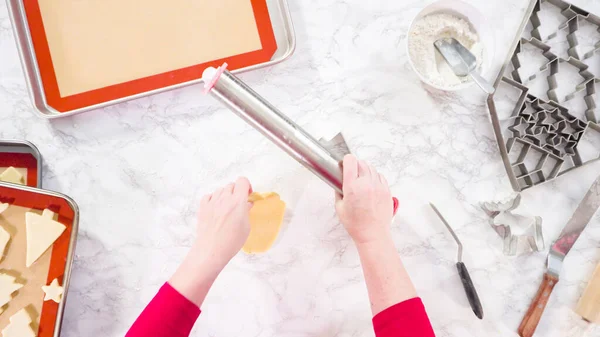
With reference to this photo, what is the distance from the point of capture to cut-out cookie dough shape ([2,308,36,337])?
700mm

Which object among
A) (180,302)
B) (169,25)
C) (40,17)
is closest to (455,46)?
(169,25)

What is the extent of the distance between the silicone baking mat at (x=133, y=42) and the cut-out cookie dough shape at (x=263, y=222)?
0.77 ft

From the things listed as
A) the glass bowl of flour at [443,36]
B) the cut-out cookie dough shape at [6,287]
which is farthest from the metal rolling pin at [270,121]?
the cut-out cookie dough shape at [6,287]

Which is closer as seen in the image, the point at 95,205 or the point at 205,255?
the point at 205,255

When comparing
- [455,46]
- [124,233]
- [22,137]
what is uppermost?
[455,46]

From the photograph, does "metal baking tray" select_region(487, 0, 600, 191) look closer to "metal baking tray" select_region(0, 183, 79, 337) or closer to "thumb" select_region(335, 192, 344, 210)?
"thumb" select_region(335, 192, 344, 210)

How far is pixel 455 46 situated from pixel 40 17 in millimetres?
707

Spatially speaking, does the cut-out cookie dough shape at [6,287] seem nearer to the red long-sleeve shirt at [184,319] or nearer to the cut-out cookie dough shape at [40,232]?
the cut-out cookie dough shape at [40,232]

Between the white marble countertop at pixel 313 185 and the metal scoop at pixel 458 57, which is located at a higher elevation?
the metal scoop at pixel 458 57

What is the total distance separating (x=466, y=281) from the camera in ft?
2.51

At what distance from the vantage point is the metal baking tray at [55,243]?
2.24ft

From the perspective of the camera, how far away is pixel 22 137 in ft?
2.56

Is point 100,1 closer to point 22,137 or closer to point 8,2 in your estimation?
point 8,2

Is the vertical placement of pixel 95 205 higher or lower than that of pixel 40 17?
lower
